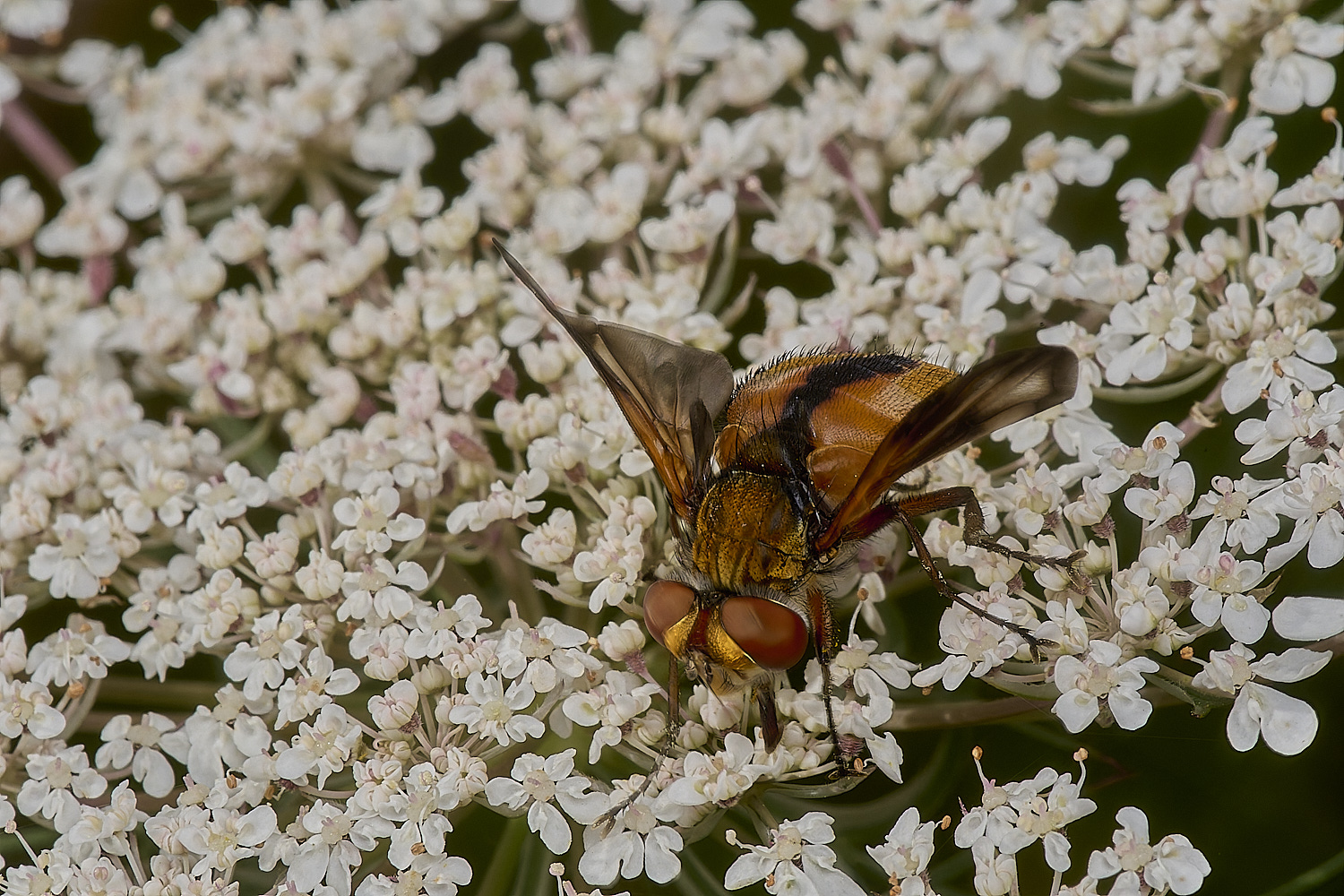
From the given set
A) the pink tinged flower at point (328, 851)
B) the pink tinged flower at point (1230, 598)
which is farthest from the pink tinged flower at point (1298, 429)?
the pink tinged flower at point (328, 851)

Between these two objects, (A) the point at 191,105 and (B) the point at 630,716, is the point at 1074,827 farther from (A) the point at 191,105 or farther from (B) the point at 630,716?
(A) the point at 191,105

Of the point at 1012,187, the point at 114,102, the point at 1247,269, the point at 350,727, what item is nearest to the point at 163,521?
the point at 350,727

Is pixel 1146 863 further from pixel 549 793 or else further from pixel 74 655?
pixel 74 655

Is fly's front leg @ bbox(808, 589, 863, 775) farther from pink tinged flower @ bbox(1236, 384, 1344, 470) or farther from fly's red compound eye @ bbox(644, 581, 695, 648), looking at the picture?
pink tinged flower @ bbox(1236, 384, 1344, 470)

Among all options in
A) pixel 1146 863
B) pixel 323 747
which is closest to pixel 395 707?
pixel 323 747

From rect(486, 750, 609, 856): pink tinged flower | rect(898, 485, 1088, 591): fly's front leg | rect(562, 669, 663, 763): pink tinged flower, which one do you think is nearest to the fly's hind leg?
rect(898, 485, 1088, 591): fly's front leg

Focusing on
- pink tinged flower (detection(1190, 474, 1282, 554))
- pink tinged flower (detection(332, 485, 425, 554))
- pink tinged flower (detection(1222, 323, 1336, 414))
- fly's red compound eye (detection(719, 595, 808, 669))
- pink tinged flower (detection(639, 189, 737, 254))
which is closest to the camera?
fly's red compound eye (detection(719, 595, 808, 669))

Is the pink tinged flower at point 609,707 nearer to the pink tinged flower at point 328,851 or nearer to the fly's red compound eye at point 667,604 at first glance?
the fly's red compound eye at point 667,604
